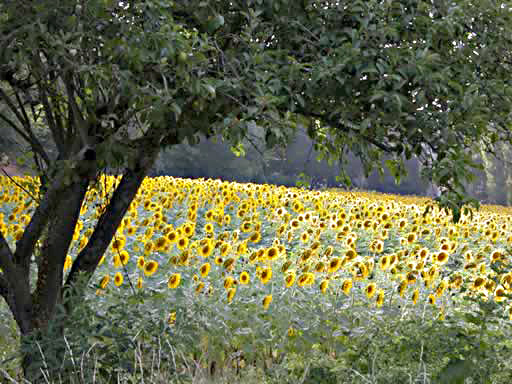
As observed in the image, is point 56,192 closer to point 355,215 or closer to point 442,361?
point 442,361

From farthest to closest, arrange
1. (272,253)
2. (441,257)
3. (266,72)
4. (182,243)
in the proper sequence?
(441,257) → (182,243) → (272,253) → (266,72)

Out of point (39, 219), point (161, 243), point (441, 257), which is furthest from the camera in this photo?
point (441, 257)

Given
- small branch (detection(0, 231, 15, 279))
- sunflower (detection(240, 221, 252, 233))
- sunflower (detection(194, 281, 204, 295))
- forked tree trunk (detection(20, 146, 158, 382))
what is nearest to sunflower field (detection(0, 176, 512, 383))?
sunflower (detection(194, 281, 204, 295))

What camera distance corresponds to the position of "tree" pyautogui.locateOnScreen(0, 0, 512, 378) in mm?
2711

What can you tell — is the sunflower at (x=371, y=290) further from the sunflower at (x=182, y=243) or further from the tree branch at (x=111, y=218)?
the tree branch at (x=111, y=218)

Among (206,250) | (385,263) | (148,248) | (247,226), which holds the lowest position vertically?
(148,248)

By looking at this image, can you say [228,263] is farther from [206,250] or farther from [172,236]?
[172,236]

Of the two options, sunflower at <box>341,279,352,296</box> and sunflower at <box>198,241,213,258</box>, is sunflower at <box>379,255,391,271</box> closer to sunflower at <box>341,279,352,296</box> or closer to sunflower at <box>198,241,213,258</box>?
sunflower at <box>341,279,352,296</box>

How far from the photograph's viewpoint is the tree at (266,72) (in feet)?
8.89

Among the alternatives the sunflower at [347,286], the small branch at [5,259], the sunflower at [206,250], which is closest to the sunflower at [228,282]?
the sunflower at [206,250]

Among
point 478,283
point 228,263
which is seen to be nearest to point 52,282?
point 228,263

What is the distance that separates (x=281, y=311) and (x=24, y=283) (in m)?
1.61

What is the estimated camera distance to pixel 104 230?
3.78 m

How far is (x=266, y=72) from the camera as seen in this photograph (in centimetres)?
286
